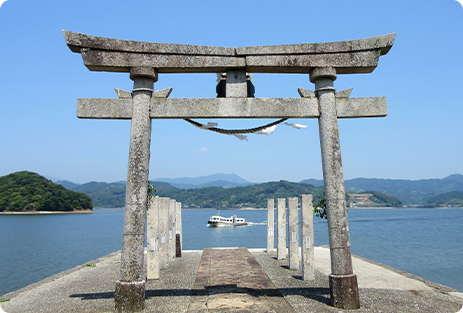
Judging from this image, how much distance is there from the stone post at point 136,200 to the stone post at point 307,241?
4980 mm

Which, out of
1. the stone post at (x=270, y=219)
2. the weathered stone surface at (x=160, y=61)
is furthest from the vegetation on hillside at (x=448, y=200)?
the weathered stone surface at (x=160, y=61)

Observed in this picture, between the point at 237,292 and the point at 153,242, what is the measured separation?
3.68 metres

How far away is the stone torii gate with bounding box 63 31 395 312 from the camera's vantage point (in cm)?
673

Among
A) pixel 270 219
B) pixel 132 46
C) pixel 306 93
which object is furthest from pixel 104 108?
pixel 270 219

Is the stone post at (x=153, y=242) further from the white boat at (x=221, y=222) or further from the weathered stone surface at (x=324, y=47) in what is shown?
the white boat at (x=221, y=222)

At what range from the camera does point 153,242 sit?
10.3 meters

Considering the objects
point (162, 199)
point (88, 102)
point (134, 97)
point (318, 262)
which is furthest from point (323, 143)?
point (318, 262)

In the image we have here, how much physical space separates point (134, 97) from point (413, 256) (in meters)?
26.0

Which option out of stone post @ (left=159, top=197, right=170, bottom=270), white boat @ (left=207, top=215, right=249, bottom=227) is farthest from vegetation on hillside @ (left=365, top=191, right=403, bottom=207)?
stone post @ (left=159, top=197, right=170, bottom=270)

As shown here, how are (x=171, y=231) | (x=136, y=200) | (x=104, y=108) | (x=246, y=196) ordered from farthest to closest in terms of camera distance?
(x=246, y=196)
(x=171, y=231)
(x=104, y=108)
(x=136, y=200)

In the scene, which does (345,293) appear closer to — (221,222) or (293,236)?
(293,236)

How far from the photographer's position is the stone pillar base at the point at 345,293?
6.38m

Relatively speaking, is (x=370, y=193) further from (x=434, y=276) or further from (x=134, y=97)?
(x=134, y=97)

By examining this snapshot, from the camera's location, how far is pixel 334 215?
21.9 feet
